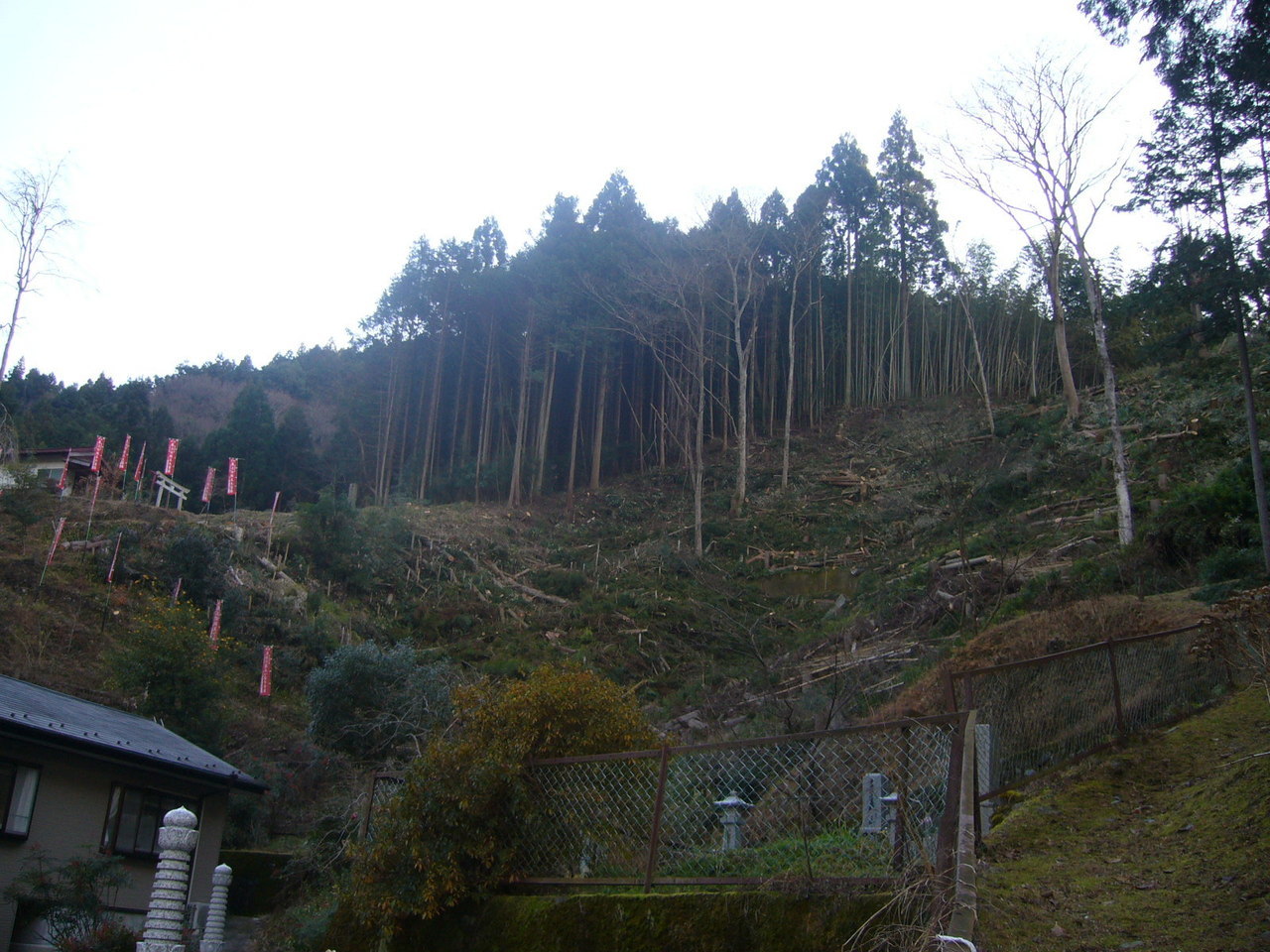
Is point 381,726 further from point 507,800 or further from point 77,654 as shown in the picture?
point 507,800

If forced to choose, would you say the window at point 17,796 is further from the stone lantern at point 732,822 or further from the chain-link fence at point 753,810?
the stone lantern at point 732,822

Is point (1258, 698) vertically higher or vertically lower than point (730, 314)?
lower

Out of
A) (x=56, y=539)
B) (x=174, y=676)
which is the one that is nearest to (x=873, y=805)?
(x=174, y=676)

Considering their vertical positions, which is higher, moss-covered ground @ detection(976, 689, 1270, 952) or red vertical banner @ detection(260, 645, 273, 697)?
red vertical banner @ detection(260, 645, 273, 697)

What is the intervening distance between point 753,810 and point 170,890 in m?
4.63

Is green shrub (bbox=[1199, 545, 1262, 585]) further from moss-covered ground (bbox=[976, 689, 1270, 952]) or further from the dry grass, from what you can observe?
moss-covered ground (bbox=[976, 689, 1270, 952])

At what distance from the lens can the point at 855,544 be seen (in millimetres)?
28312

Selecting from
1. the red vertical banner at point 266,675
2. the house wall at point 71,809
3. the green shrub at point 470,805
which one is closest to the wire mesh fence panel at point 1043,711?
the green shrub at point 470,805

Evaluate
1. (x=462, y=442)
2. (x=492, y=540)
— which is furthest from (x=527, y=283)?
(x=492, y=540)

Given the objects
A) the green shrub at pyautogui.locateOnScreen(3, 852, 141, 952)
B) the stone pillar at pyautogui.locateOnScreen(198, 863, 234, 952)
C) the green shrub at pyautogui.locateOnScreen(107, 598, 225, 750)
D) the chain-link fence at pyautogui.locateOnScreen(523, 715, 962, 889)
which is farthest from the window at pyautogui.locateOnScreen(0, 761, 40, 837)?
the chain-link fence at pyautogui.locateOnScreen(523, 715, 962, 889)

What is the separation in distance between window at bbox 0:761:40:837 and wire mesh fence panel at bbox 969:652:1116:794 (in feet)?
35.4

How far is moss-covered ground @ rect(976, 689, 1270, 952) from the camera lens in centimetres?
398

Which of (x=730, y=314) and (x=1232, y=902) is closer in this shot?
(x=1232, y=902)

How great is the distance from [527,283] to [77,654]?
24.7m
